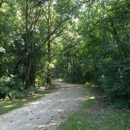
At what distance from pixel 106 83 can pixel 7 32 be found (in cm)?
955

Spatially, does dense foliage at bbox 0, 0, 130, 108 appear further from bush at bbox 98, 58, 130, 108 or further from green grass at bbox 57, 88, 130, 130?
green grass at bbox 57, 88, 130, 130

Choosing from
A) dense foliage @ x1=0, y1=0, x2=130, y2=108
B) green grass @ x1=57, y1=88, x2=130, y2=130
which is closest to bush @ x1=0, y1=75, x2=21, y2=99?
dense foliage @ x1=0, y1=0, x2=130, y2=108

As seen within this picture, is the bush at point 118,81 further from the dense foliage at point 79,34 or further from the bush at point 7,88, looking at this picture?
the bush at point 7,88

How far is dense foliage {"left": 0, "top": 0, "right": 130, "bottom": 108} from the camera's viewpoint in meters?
8.09

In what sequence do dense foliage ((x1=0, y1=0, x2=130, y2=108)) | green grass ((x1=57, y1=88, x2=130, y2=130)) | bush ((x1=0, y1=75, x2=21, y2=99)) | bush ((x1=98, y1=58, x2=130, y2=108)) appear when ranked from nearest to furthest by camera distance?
green grass ((x1=57, y1=88, x2=130, y2=130)) < bush ((x1=98, y1=58, x2=130, y2=108)) < dense foliage ((x1=0, y1=0, x2=130, y2=108)) < bush ((x1=0, y1=75, x2=21, y2=99))

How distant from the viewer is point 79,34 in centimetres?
1512

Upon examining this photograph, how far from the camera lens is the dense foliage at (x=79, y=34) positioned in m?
8.09

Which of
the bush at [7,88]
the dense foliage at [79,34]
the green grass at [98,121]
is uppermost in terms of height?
the dense foliage at [79,34]

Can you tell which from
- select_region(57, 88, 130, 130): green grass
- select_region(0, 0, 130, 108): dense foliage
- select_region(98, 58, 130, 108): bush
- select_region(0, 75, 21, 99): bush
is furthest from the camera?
select_region(0, 75, 21, 99): bush

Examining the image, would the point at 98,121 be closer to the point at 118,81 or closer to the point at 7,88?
the point at 118,81

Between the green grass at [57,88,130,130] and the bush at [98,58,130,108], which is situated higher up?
the bush at [98,58,130,108]

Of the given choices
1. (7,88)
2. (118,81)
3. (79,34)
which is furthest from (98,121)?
(79,34)

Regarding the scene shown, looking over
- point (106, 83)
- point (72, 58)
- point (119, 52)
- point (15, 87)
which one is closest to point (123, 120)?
point (106, 83)

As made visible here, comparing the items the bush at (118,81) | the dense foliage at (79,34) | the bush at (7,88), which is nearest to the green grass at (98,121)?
the bush at (118,81)
